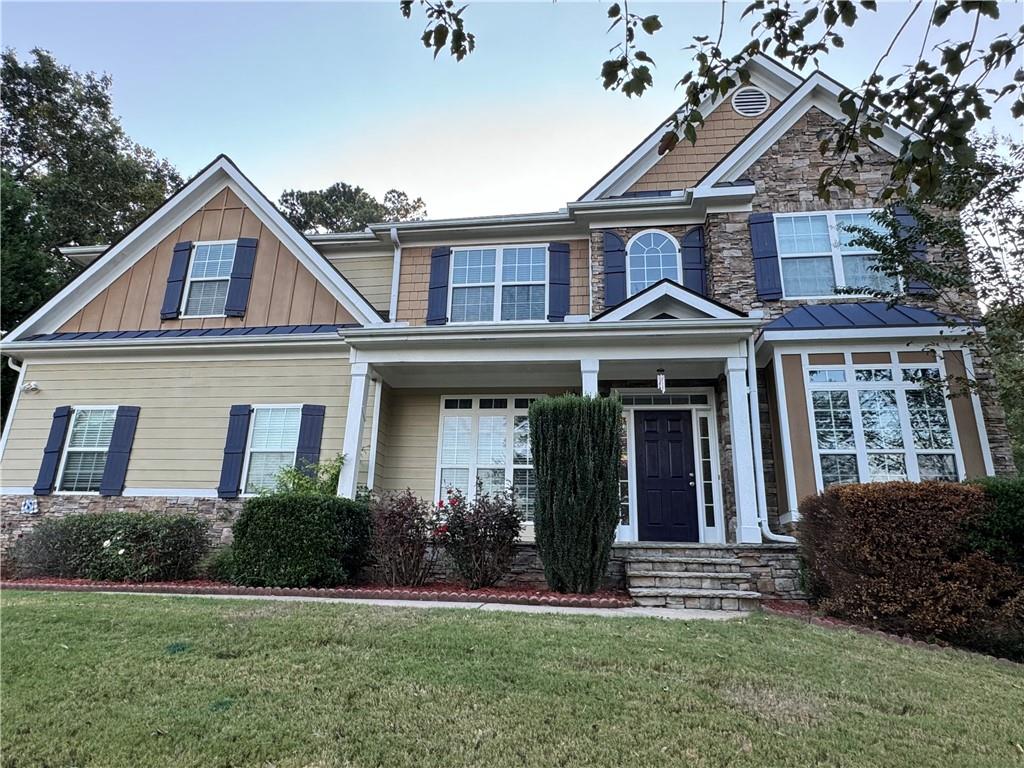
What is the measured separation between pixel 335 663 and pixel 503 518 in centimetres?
349

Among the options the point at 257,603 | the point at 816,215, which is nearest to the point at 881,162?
the point at 816,215

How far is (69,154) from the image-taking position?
66.3ft

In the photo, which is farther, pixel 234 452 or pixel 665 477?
pixel 234 452

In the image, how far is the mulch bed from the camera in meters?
5.95

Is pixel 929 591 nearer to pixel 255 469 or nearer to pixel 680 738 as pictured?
pixel 680 738


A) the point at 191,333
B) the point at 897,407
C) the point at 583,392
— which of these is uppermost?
the point at 191,333

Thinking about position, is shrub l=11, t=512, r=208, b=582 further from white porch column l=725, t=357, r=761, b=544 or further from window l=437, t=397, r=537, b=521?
white porch column l=725, t=357, r=761, b=544

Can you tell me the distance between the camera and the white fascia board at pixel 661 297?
8.39m

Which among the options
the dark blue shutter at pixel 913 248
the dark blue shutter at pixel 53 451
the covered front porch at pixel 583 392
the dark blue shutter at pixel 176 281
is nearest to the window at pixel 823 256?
the dark blue shutter at pixel 913 248

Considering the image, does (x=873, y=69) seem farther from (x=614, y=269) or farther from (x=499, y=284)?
(x=499, y=284)

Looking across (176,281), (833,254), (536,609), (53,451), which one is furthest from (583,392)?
(53,451)

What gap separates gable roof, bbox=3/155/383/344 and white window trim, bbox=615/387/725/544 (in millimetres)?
5816

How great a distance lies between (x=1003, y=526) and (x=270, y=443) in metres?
9.23

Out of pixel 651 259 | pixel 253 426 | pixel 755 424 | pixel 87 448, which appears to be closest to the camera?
pixel 755 424
